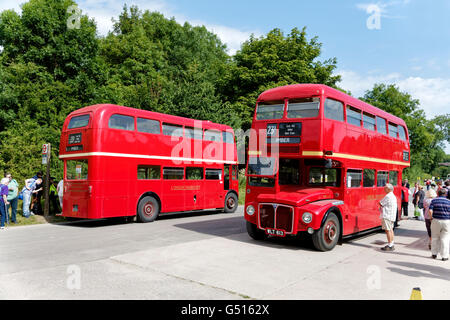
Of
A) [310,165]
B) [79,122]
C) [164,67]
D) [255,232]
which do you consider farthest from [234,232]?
[164,67]

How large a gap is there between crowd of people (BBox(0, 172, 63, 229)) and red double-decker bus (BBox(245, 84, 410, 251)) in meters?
7.87

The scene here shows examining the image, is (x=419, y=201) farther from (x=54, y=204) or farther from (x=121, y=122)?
(x=54, y=204)

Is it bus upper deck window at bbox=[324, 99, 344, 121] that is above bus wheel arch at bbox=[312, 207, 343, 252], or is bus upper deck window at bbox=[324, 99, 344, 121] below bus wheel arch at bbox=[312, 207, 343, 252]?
above

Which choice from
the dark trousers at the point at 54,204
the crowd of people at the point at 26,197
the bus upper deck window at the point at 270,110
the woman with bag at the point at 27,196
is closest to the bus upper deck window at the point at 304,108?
the bus upper deck window at the point at 270,110

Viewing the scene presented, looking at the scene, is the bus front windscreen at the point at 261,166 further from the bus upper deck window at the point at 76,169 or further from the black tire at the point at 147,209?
the bus upper deck window at the point at 76,169

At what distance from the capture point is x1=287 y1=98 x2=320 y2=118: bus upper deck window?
922cm

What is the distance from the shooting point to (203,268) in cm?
694

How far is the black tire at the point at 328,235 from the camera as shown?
8784mm

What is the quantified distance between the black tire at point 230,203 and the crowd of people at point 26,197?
7.29 meters

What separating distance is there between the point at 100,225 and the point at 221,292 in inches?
356

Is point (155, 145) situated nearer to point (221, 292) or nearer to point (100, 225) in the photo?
point (100, 225)

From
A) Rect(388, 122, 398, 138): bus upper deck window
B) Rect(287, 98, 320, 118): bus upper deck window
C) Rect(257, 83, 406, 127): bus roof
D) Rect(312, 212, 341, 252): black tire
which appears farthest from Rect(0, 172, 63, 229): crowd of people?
Rect(388, 122, 398, 138): bus upper deck window

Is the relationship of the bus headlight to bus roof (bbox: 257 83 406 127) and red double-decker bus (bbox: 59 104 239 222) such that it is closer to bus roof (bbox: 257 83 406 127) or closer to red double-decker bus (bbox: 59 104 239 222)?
bus roof (bbox: 257 83 406 127)

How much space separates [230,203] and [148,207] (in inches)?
197
